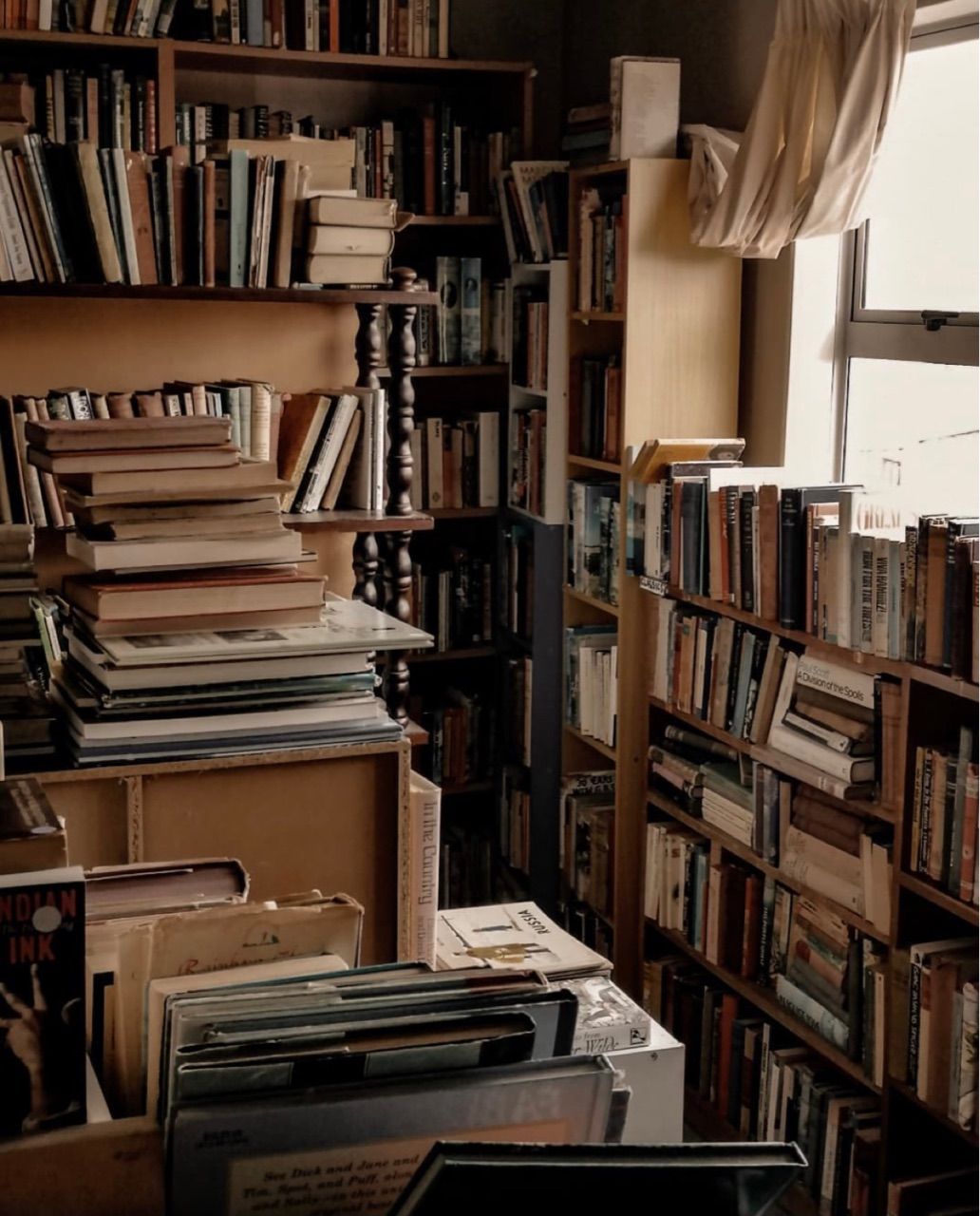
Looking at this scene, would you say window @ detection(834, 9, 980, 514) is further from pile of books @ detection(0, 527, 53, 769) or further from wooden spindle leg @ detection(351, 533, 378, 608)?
pile of books @ detection(0, 527, 53, 769)

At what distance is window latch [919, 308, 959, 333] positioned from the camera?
2.99m

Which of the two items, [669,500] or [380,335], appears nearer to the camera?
[380,335]

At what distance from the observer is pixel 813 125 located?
3020 mm

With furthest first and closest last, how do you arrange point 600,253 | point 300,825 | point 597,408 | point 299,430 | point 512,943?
point 597,408
point 600,253
point 299,430
point 512,943
point 300,825

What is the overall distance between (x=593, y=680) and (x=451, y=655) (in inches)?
25.8

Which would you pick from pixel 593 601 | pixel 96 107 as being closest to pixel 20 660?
pixel 593 601

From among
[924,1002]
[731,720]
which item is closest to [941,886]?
[924,1002]

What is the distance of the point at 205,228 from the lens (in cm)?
253

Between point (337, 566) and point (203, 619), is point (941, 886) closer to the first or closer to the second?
point (337, 566)

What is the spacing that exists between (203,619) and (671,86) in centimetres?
224

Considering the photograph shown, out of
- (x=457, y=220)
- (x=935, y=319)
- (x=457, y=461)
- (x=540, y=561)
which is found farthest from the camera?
(x=457, y=461)

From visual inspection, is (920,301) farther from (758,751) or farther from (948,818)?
(948,818)

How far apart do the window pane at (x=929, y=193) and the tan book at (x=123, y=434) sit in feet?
5.91

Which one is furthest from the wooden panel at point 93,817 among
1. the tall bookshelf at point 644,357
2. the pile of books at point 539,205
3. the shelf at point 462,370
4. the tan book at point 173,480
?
the shelf at point 462,370
